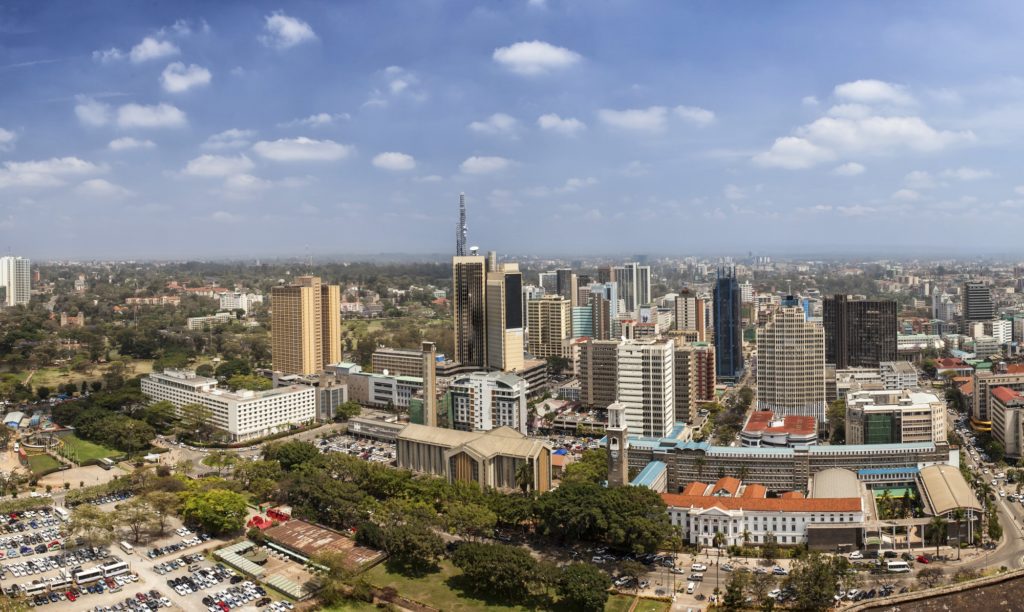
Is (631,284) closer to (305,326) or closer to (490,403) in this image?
(305,326)

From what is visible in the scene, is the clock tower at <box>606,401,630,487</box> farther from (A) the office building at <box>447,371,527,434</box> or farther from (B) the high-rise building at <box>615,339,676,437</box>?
(A) the office building at <box>447,371,527,434</box>

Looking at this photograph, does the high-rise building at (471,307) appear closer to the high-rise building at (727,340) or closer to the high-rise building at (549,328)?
the high-rise building at (549,328)

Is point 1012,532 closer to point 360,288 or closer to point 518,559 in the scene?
point 518,559

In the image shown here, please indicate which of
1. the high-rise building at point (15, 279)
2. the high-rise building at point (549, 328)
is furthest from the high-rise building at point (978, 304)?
the high-rise building at point (15, 279)

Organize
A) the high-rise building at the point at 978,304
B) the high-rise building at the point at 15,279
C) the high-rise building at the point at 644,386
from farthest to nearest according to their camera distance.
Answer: the high-rise building at the point at 15,279 < the high-rise building at the point at 978,304 < the high-rise building at the point at 644,386

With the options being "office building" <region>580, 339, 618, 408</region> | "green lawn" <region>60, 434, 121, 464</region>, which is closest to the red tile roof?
"office building" <region>580, 339, 618, 408</region>
